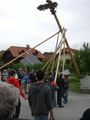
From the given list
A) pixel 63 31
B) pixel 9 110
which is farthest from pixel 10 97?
pixel 63 31

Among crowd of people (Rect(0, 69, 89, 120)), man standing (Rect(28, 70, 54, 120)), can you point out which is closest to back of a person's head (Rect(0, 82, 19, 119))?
crowd of people (Rect(0, 69, 89, 120))

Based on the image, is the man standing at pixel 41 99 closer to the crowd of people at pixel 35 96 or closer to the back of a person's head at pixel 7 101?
the crowd of people at pixel 35 96

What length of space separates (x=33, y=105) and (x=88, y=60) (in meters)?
24.5

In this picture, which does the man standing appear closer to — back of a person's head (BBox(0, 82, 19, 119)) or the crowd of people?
the crowd of people

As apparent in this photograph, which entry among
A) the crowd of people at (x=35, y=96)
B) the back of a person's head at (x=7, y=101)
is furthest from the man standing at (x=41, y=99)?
the back of a person's head at (x=7, y=101)

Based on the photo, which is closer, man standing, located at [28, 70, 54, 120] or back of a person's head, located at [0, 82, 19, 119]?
back of a person's head, located at [0, 82, 19, 119]

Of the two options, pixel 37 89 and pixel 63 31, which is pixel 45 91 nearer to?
pixel 37 89

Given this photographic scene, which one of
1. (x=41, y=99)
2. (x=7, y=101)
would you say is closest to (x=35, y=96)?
(x=41, y=99)

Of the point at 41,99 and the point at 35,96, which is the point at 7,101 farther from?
the point at 35,96

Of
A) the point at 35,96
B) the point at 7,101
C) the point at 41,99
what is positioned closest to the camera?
the point at 7,101

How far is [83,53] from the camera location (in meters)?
34.4

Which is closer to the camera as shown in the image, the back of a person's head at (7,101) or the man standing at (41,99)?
the back of a person's head at (7,101)

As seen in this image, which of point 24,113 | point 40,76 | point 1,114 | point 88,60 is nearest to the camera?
point 1,114

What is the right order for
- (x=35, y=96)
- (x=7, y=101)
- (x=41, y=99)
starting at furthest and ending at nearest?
1. (x=35, y=96)
2. (x=41, y=99)
3. (x=7, y=101)
